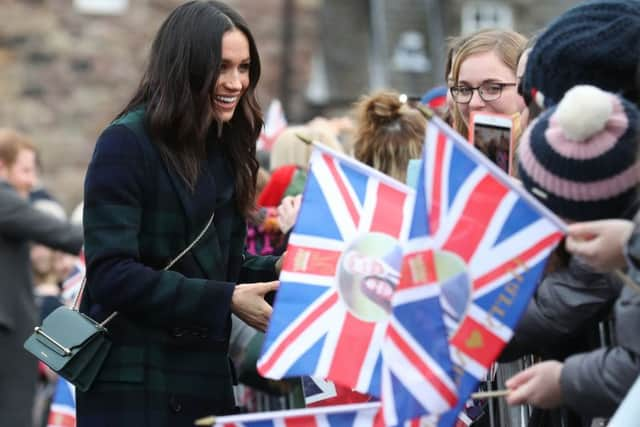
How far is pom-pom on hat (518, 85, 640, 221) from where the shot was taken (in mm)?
3318

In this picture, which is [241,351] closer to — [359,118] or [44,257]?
[359,118]

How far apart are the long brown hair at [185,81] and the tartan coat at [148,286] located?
6 centimetres

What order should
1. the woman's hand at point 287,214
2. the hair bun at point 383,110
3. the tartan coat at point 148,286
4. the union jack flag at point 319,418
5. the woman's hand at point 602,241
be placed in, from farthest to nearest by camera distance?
1. the hair bun at point 383,110
2. the woman's hand at point 287,214
3. the tartan coat at point 148,286
4. the union jack flag at point 319,418
5. the woman's hand at point 602,241

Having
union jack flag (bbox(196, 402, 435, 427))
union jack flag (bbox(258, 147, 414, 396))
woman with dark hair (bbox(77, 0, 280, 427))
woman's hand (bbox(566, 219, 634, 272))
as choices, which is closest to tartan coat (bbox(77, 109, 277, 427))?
woman with dark hair (bbox(77, 0, 280, 427))

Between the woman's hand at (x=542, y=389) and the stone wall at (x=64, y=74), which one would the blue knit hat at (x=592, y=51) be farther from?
the stone wall at (x=64, y=74)

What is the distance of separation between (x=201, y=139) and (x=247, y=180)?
0.25m

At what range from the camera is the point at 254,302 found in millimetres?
4328

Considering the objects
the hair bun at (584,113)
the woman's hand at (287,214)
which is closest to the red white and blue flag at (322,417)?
the hair bun at (584,113)

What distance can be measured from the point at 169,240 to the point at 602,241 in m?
1.52

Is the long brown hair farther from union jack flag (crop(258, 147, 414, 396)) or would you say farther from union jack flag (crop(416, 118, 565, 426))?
union jack flag (crop(416, 118, 565, 426))

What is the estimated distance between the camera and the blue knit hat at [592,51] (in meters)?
3.69

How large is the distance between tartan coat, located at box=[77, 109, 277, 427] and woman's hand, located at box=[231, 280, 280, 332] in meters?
0.03

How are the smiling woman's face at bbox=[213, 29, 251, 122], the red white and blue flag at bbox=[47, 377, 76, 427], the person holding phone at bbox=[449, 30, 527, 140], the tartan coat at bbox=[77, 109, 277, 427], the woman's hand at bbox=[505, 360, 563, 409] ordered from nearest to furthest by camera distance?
1. the woman's hand at bbox=[505, 360, 563, 409]
2. the tartan coat at bbox=[77, 109, 277, 427]
3. the smiling woman's face at bbox=[213, 29, 251, 122]
4. the person holding phone at bbox=[449, 30, 527, 140]
5. the red white and blue flag at bbox=[47, 377, 76, 427]

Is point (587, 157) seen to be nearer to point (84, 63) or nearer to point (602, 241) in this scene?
point (602, 241)
